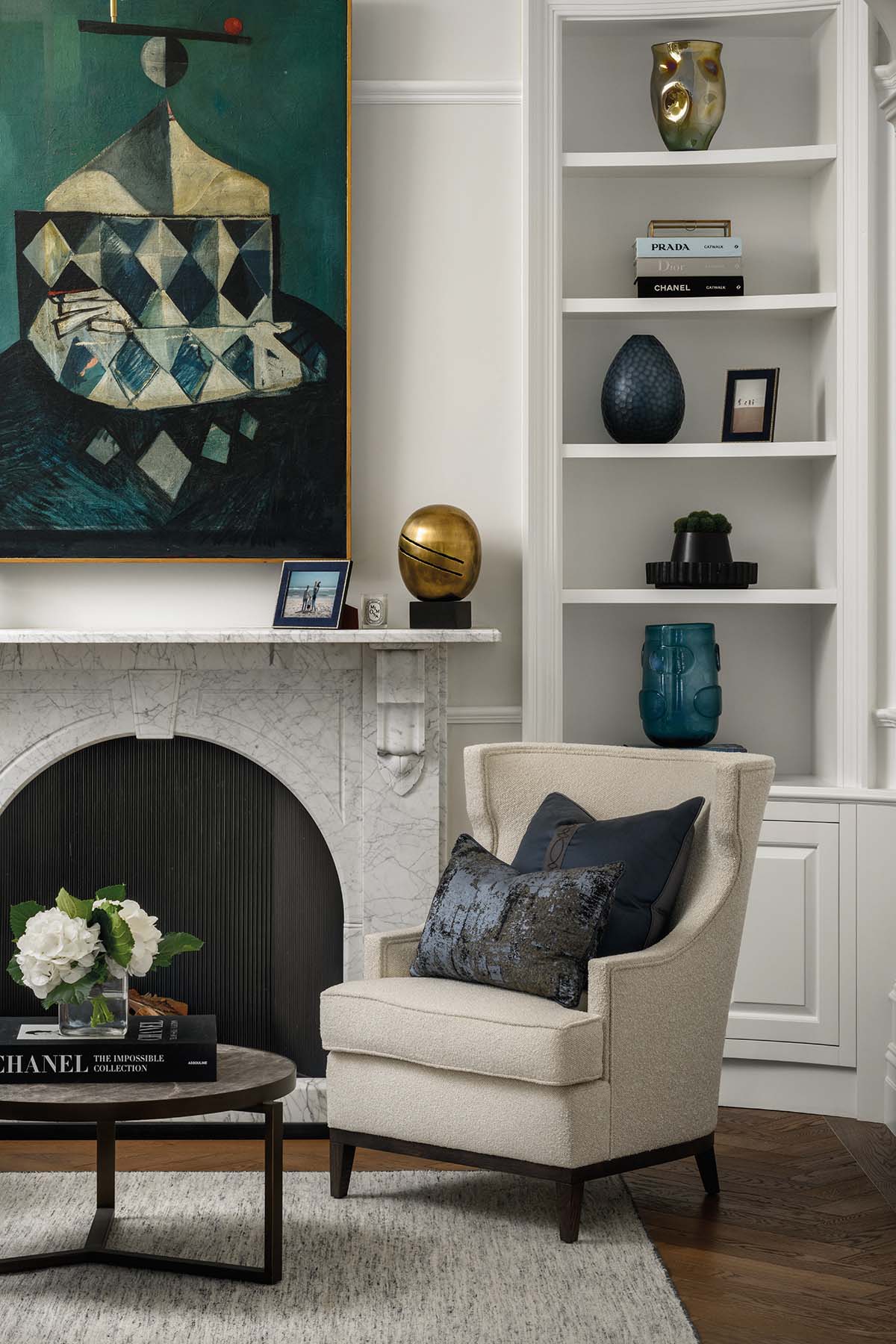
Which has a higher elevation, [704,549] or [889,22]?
[889,22]

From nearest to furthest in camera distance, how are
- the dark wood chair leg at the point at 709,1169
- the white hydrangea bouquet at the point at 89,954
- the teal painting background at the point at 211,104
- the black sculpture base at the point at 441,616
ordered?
the white hydrangea bouquet at the point at 89,954
the dark wood chair leg at the point at 709,1169
the black sculpture base at the point at 441,616
the teal painting background at the point at 211,104

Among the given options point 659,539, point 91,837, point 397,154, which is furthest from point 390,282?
point 91,837

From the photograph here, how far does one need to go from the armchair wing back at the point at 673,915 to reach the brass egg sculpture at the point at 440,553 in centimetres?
45

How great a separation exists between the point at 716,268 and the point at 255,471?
1.37 metres

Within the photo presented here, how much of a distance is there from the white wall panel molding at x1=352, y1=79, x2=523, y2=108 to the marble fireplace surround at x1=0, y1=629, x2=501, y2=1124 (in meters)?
1.50

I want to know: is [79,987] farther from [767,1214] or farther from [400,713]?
[767,1214]

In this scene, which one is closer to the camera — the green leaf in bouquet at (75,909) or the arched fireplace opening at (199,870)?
the green leaf in bouquet at (75,909)

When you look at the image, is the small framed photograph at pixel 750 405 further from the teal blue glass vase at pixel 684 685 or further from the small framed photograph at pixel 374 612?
the small framed photograph at pixel 374 612

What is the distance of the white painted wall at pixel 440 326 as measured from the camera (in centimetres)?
357

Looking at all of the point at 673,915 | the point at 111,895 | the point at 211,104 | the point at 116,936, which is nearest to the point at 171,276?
the point at 211,104

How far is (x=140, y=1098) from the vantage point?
7.21 feet

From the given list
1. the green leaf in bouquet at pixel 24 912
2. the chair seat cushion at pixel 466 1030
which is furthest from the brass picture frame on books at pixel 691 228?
the green leaf in bouquet at pixel 24 912

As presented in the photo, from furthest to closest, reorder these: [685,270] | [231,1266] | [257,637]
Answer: [685,270]
[257,637]
[231,1266]

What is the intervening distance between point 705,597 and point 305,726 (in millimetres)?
1126
